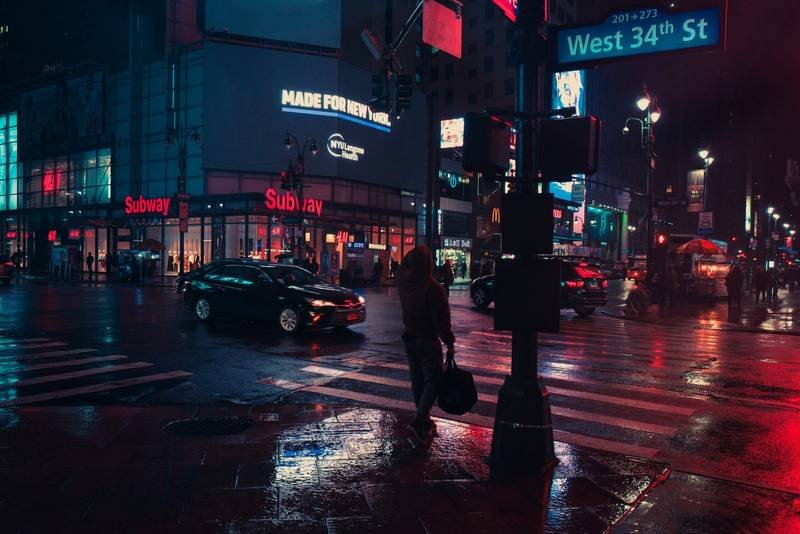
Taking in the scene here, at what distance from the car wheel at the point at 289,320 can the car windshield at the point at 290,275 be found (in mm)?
786

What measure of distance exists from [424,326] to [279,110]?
4143cm

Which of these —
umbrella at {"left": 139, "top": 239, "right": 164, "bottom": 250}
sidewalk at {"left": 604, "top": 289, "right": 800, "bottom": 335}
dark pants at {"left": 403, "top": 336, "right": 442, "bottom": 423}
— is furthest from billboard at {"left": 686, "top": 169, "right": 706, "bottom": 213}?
dark pants at {"left": 403, "top": 336, "right": 442, "bottom": 423}

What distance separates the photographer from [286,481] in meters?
5.00

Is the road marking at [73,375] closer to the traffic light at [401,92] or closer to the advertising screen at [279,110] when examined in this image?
the traffic light at [401,92]

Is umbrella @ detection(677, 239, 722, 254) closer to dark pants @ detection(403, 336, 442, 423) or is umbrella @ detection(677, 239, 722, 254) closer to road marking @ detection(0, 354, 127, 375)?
road marking @ detection(0, 354, 127, 375)

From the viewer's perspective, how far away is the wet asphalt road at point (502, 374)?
6578mm

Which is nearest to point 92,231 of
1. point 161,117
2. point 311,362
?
point 161,117

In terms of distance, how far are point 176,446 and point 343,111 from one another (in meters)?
42.2

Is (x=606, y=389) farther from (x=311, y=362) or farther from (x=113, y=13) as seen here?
(x=113, y=13)

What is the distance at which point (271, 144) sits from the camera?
44500 mm

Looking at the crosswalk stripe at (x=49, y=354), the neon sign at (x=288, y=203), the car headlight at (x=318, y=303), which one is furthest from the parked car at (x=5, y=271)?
the car headlight at (x=318, y=303)

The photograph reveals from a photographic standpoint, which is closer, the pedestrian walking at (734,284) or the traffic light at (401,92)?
the traffic light at (401,92)

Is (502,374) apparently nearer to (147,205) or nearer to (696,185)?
(147,205)

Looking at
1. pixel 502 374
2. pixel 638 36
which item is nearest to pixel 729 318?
pixel 502 374
